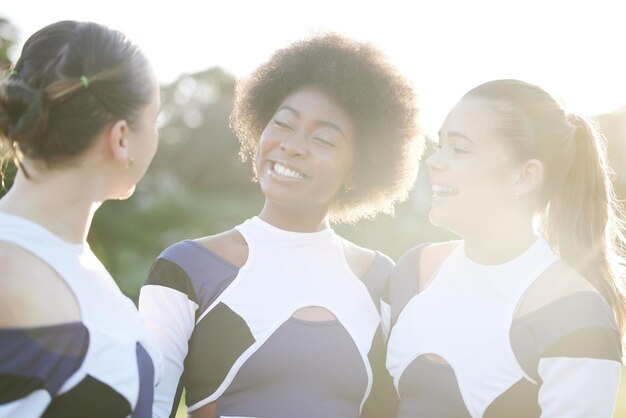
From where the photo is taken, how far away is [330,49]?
3.49 meters

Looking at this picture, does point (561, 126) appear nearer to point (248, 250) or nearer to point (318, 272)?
point (318, 272)

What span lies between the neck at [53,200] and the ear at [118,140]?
0.10 meters

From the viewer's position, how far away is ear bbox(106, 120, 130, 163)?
2.02 meters

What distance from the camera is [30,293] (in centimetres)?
180

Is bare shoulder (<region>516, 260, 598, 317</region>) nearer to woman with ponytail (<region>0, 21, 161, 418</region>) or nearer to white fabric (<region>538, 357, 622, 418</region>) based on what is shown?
white fabric (<region>538, 357, 622, 418</region>)

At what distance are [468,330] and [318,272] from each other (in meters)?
0.65

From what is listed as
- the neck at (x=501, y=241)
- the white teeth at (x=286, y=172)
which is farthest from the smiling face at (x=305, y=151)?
the neck at (x=501, y=241)

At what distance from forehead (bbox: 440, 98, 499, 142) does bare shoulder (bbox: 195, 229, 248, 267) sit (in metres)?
0.92

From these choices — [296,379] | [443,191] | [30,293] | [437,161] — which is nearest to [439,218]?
[443,191]

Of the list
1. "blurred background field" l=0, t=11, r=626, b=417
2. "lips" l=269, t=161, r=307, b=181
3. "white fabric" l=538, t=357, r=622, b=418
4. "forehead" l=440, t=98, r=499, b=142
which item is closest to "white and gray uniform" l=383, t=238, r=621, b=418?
"white fabric" l=538, t=357, r=622, b=418

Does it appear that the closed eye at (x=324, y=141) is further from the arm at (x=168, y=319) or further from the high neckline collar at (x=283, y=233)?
the arm at (x=168, y=319)

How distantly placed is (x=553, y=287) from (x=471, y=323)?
0.33 m

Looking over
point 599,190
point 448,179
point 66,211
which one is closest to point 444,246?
point 448,179

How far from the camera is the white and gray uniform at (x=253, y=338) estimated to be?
2.84 metres
